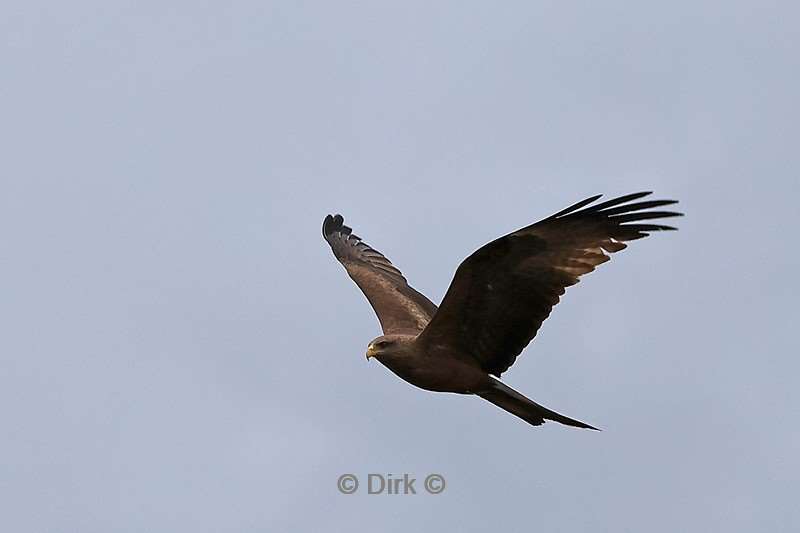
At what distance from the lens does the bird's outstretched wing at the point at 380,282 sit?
72.2 ft

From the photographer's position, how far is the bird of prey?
18.9 m

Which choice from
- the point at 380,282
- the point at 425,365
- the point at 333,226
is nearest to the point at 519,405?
the point at 425,365

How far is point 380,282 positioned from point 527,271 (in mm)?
4407

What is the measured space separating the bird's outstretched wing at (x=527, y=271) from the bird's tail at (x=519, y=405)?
0.55 m

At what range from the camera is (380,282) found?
23.4 m

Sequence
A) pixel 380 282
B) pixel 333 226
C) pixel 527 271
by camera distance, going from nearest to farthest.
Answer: pixel 527 271
pixel 380 282
pixel 333 226

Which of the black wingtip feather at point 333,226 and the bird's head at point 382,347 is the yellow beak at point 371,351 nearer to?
the bird's head at point 382,347

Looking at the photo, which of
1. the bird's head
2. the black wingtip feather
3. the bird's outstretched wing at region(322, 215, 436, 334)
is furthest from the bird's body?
the black wingtip feather

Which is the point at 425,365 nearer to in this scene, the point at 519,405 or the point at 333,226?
the point at 519,405

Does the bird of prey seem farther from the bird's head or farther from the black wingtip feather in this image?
the black wingtip feather

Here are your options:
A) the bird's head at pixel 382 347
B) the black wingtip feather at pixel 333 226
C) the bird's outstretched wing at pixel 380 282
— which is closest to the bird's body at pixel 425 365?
the bird's head at pixel 382 347

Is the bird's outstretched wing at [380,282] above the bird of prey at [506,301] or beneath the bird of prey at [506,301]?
above

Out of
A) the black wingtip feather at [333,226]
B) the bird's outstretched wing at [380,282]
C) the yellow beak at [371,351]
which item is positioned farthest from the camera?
the black wingtip feather at [333,226]

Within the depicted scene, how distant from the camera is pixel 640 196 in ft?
60.8
